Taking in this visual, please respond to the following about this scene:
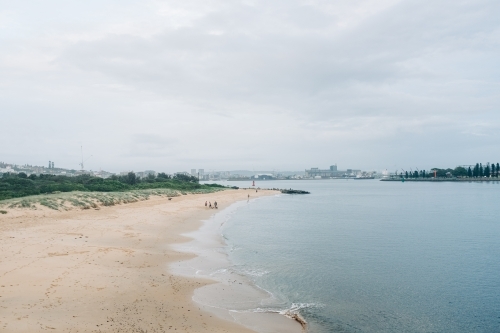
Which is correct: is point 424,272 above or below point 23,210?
below

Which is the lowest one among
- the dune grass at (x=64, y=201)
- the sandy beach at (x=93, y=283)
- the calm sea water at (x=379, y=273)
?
the calm sea water at (x=379, y=273)

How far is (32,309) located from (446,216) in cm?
4107

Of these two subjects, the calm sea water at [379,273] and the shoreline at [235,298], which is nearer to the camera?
the shoreline at [235,298]

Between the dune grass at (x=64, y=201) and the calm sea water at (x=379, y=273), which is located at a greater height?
the dune grass at (x=64, y=201)

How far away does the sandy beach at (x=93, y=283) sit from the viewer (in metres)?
8.93

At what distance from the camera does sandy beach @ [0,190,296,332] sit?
8.93m

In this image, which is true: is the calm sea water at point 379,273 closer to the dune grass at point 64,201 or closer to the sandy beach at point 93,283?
the sandy beach at point 93,283

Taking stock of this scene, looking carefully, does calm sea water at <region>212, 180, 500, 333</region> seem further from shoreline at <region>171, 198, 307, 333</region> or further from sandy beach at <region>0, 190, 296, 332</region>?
sandy beach at <region>0, 190, 296, 332</region>

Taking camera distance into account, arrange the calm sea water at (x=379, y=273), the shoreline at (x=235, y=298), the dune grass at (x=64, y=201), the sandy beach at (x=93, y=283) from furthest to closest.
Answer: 1. the dune grass at (x=64, y=201)
2. the calm sea water at (x=379, y=273)
3. the shoreline at (x=235, y=298)
4. the sandy beach at (x=93, y=283)

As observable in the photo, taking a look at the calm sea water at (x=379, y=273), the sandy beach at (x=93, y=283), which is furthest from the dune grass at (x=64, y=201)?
the calm sea water at (x=379, y=273)

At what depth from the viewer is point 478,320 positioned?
1145 cm

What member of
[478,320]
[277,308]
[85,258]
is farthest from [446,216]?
[85,258]

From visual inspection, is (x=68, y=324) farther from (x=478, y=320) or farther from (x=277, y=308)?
(x=478, y=320)

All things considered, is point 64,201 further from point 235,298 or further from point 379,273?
point 379,273
